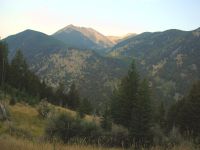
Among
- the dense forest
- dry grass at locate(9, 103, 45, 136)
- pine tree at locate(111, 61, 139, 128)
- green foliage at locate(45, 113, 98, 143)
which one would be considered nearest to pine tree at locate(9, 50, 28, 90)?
the dense forest

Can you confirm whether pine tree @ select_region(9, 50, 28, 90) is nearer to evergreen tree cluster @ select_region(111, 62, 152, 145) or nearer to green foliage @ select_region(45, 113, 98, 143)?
evergreen tree cluster @ select_region(111, 62, 152, 145)

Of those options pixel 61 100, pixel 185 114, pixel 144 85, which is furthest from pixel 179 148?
pixel 61 100

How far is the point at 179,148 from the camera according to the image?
8445 mm

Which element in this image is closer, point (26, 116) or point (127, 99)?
point (26, 116)

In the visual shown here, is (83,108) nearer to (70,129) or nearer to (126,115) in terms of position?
(126,115)

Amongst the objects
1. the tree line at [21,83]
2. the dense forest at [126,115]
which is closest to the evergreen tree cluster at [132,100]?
the dense forest at [126,115]

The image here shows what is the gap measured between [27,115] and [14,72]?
27.7m

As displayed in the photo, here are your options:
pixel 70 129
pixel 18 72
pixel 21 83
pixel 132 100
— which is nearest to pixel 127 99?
pixel 132 100

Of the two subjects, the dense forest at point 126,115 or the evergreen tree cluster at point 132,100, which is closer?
the dense forest at point 126,115

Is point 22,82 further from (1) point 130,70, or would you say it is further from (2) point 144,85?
(2) point 144,85

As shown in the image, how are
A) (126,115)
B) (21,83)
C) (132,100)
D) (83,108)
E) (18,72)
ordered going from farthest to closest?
(21,83) → (18,72) → (83,108) → (132,100) → (126,115)

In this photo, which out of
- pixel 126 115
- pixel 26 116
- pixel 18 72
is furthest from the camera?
pixel 18 72

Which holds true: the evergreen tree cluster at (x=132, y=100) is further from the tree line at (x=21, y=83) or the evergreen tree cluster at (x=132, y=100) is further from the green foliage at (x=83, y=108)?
the tree line at (x=21, y=83)

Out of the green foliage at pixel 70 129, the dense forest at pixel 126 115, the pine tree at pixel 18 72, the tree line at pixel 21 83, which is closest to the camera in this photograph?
the green foliage at pixel 70 129
